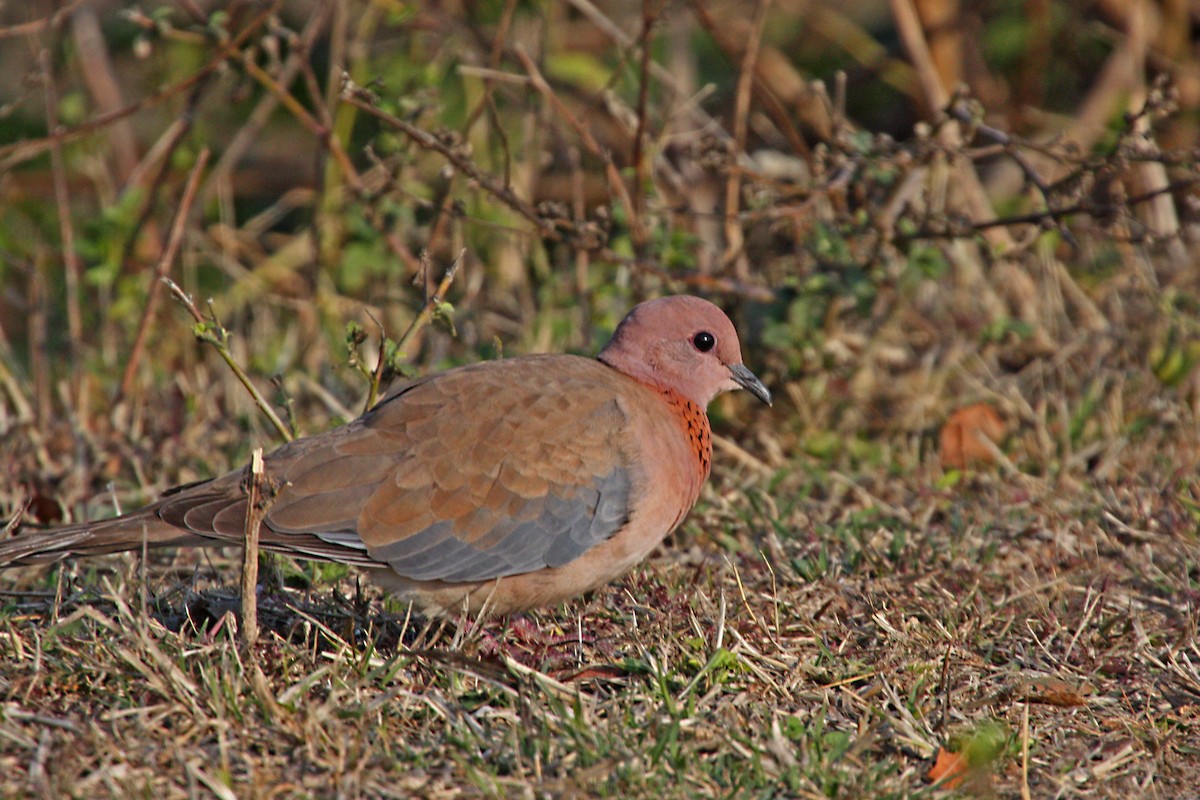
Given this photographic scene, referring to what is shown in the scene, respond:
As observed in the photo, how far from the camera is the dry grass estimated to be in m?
2.99

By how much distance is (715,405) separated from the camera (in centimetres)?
526

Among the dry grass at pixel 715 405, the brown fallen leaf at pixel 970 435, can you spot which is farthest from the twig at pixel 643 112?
the brown fallen leaf at pixel 970 435

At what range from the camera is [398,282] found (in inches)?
238

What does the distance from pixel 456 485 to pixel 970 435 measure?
231 cm

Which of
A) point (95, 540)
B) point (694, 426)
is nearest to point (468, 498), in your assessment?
point (694, 426)

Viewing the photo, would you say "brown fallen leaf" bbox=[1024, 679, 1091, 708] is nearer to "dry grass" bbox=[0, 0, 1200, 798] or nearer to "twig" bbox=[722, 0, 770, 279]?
"dry grass" bbox=[0, 0, 1200, 798]

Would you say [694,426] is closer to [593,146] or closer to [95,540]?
[593,146]

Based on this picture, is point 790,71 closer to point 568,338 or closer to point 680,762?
point 568,338

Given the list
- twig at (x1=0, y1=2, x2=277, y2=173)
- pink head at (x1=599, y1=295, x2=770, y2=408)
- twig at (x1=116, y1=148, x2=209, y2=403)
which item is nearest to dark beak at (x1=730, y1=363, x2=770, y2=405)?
pink head at (x1=599, y1=295, x2=770, y2=408)

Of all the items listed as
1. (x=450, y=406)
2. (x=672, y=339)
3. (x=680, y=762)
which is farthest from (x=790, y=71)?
(x=680, y=762)

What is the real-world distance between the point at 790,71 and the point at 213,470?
3651 millimetres

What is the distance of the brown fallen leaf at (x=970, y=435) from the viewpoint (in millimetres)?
5023

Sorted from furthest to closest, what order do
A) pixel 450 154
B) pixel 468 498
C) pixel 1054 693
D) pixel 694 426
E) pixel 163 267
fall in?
pixel 163 267, pixel 450 154, pixel 694 426, pixel 468 498, pixel 1054 693

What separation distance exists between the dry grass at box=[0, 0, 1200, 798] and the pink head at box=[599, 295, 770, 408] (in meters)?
0.56
